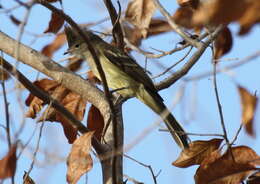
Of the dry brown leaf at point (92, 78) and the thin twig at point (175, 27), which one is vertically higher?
the dry brown leaf at point (92, 78)

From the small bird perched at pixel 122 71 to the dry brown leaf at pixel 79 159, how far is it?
194cm

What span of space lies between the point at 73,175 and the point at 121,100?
77.1 inches

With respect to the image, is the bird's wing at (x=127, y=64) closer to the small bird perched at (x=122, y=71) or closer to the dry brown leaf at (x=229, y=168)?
the small bird perched at (x=122, y=71)

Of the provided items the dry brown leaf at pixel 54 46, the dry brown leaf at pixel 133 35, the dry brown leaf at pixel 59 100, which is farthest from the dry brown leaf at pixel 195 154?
the dry brown leaf at pixel 54 46

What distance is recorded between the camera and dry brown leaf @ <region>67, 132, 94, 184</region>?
3570 millimetres

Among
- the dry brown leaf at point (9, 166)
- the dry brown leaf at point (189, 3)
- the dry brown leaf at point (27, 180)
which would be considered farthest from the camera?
the dry brown leaf at point (189, 3)

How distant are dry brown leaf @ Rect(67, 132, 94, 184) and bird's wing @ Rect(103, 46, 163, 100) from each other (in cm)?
219

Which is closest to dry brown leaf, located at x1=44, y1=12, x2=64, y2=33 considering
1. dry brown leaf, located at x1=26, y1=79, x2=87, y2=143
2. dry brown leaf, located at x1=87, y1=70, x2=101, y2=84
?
dry brown leaf, located at x1=26, y1=79, x2=87, y2=143

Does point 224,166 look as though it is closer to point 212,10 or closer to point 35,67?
point 212,10

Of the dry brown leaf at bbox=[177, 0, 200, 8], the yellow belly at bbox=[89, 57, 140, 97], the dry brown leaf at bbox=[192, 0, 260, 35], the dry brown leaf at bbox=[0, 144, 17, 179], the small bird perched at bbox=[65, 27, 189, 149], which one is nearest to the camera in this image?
the dry brown leaf at bbox=[192, 0, 260, 35]

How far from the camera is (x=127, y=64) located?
6043mm

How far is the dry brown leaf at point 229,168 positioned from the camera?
11.0 ft

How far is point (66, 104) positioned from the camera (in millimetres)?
4977

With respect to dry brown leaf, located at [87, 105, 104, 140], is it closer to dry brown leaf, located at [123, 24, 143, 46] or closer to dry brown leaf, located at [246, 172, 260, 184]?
dry brown leaf, located at [123, 24, 143, 46]
